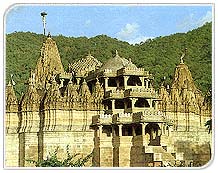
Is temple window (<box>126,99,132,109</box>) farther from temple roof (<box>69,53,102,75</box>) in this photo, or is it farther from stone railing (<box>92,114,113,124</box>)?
temple roof (<box>69,53,102,75</box>)

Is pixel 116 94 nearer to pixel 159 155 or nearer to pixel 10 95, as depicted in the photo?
pixel 159 155

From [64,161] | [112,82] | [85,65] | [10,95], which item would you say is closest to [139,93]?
[112,82]

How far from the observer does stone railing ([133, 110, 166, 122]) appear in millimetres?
14898

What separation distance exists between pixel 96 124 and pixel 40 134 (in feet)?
4.14

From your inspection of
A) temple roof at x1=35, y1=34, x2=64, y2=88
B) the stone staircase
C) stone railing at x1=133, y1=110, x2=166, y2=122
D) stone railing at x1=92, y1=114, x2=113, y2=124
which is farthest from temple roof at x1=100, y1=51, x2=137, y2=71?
the stone staircase

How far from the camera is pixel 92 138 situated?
50.3 ft

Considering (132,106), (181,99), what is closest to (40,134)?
(132,106)

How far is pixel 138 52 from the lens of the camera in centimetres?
1819

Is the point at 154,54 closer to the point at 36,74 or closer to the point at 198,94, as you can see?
the point at 198,94

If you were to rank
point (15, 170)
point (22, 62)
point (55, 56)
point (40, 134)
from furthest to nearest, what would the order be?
point (55, 56) < point (22, 62) < point (40, 134) < point (15, 170)

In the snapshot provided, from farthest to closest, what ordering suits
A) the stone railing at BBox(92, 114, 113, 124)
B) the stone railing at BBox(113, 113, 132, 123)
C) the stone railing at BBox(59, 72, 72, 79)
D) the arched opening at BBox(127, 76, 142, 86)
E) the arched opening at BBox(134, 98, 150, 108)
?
1. the stone railing at BBox(59, 72, 72, 79)
2. the arched opening at BBox(127, 76, 142, 86)
3. the arched opening at BBox(134, 98, 150, 108)
4. the stone railing at BBox(92, 114, 113, 124)
5. the stone railing at BBox(113, 113, 132, 123)

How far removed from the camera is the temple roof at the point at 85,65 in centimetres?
1702

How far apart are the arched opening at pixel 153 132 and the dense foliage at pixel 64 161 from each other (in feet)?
4.58

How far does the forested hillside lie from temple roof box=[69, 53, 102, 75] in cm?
55
